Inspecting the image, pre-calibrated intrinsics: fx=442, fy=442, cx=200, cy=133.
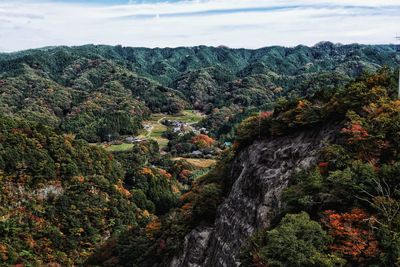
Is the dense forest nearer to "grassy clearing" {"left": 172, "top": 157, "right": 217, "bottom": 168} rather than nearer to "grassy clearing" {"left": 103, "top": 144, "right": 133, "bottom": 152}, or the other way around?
"grassy clearing" {"left": 172, "top": 157, "right": 217, "bottom": 168}

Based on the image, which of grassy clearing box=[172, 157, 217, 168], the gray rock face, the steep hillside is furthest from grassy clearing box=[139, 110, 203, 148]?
the gray rock face

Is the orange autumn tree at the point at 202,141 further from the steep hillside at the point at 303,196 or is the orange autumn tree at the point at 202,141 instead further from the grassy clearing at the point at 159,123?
the steep hillside at the point at 303,196

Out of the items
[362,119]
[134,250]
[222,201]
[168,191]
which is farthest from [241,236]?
[168,191]

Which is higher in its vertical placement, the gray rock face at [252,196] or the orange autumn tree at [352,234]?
the orange autumn tree at [352,234]

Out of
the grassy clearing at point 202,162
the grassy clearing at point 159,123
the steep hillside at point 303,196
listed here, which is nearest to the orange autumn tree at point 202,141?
the grassy clearing at point 159,123

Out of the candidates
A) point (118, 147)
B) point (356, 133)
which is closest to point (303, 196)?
point (356, 133)

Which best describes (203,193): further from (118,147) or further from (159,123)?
(159,123)
